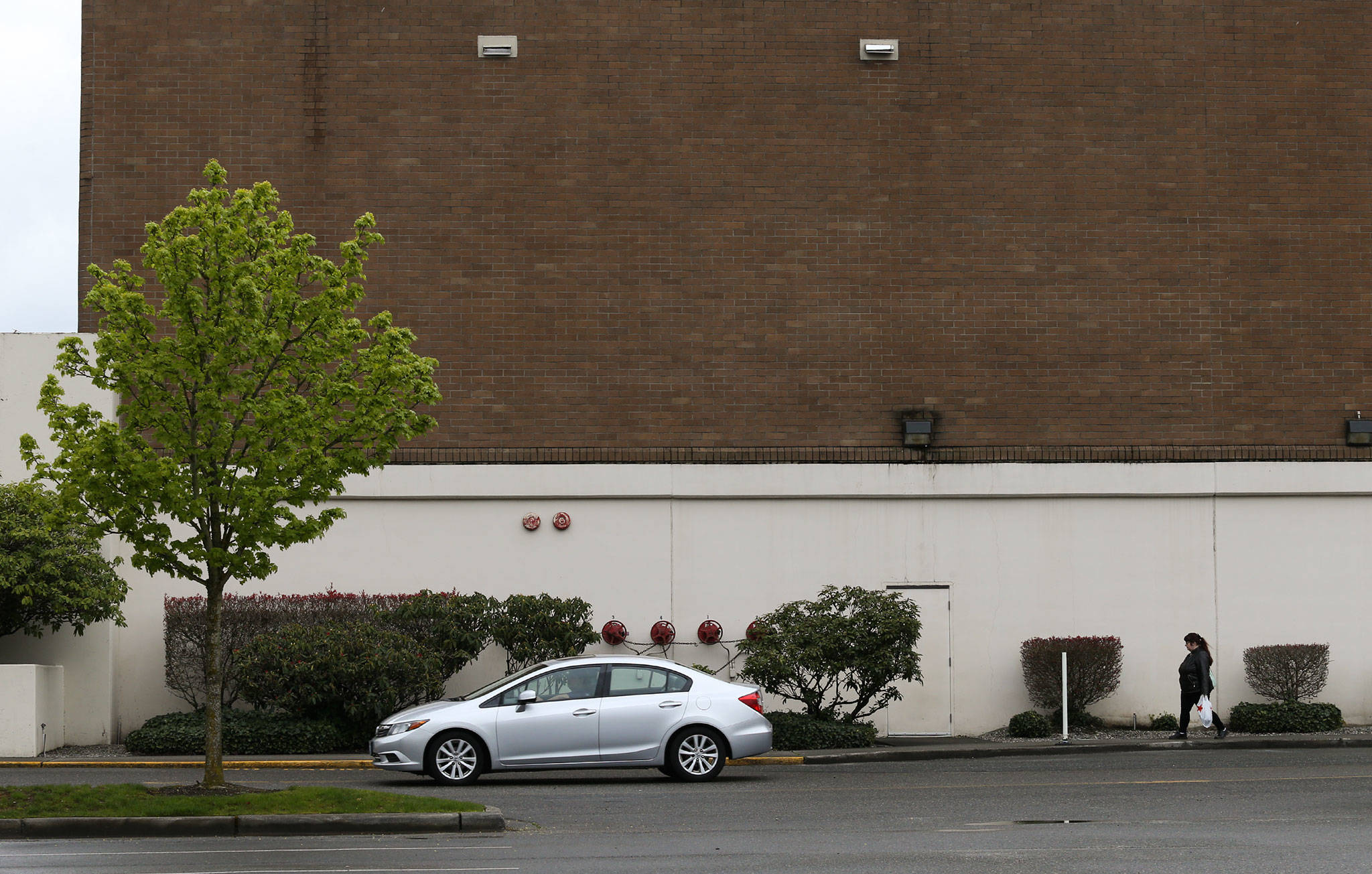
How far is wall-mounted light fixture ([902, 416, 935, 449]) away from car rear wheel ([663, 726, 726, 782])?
8496 millimetres

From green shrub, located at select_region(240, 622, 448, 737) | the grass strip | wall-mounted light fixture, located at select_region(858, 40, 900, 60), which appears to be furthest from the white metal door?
the grass strip

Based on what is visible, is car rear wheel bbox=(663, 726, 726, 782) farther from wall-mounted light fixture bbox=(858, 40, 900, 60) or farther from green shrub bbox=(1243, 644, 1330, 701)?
wall-mounted light fixture bbox=(858, 40, 900, 60)

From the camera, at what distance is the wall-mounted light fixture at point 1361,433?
24.8 metres

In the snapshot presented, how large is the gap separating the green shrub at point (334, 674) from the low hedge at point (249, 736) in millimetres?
234

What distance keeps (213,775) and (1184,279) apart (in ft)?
56.3

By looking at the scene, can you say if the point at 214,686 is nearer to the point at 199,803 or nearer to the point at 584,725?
the point at 199,803

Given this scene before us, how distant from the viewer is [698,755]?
17250mm

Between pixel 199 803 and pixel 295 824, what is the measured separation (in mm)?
1100

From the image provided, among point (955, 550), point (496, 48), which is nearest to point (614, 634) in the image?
point (955, 550)

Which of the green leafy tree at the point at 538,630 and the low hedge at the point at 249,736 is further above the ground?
the green leafy tree at the point at 538,630

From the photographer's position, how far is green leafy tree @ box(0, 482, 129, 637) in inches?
815

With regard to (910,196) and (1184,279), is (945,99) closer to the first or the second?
(910,196)

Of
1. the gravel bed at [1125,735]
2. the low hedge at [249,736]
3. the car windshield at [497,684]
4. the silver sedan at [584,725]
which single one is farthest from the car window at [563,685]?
the gravel bed at [1125,735]

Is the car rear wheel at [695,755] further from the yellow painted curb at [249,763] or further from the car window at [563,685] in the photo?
the yellow painted curb at [249,763]
